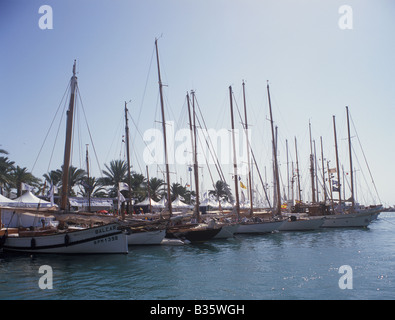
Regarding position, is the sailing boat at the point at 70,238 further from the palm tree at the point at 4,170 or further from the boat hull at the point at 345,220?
the boat hull at the point at 345,220

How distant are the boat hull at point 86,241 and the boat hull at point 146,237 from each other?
439 cm

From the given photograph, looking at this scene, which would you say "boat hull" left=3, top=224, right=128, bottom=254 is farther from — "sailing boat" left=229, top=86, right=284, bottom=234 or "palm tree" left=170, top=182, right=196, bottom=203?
"palm tree" left=170, top=182, right=196, bottom=203

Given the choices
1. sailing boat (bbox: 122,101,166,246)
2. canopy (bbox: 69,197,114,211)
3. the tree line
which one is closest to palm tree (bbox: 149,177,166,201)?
the tree line

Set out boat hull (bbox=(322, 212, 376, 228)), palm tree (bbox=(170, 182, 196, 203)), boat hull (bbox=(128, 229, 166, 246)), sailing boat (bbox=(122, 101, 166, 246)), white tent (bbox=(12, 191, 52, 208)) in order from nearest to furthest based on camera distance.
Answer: sailing boat (bbox=(122, 101, 166, 246)) → boat hull (bbox=(128, 229, 166, 246)) → white tent (bbox=(12, 191, 52, 208)) → boat hull (bbox=(322, 212, 376, 228)) → palm tree (bbox=(170, 182, 196, 203))

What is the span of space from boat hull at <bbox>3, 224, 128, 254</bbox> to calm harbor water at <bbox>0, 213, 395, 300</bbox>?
0.62 meters

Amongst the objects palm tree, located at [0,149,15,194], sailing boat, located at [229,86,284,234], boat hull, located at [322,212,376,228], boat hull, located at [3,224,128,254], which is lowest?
boat hull, located at [322,212,376,228]

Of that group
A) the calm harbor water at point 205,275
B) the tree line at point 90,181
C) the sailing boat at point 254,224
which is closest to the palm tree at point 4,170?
the tree line at point 90,181

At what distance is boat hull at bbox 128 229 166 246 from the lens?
90.6ft

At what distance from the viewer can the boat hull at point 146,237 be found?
27623 millimetres

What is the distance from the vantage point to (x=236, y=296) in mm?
12773

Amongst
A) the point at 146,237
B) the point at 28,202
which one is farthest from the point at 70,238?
the point at 28,202

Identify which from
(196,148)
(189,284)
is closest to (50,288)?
(189,284)
